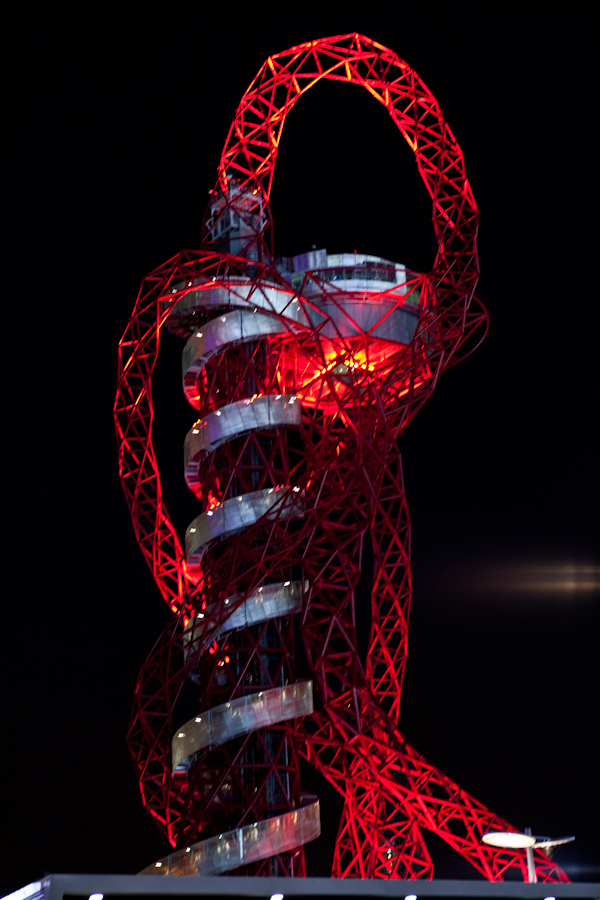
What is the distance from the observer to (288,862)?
20438mm

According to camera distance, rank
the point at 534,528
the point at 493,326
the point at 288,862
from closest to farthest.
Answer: the point at 288,862, the point at 534,528, the point at 493,326

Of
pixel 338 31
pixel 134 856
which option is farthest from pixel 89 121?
pixel 134 856

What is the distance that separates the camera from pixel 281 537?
67.6 feet

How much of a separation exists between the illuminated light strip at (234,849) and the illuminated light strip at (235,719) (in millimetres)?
1598

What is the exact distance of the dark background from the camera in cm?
2627

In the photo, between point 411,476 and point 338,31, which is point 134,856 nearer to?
point 411,476

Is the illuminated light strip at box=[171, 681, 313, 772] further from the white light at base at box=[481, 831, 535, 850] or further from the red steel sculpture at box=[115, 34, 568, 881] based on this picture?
the white light at base at box=[481, 831, 535, 850]

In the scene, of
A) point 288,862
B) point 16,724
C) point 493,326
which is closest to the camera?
point 288,862

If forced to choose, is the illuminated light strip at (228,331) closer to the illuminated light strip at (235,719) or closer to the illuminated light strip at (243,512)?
the illuminated light strip at (243,512)

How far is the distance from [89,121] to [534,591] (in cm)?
1716

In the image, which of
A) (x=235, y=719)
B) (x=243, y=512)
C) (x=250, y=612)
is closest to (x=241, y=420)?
(x=243, y=512)

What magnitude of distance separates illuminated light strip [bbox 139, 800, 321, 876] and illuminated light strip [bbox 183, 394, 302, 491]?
23.8 feet

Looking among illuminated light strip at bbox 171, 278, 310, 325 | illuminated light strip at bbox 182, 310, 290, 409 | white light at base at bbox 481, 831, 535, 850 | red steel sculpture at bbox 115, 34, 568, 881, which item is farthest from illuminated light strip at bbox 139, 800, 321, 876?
illuminated light strip at bbox 171, 278, 310, 325

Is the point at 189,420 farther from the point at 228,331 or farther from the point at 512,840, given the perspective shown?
the point at 512,840
